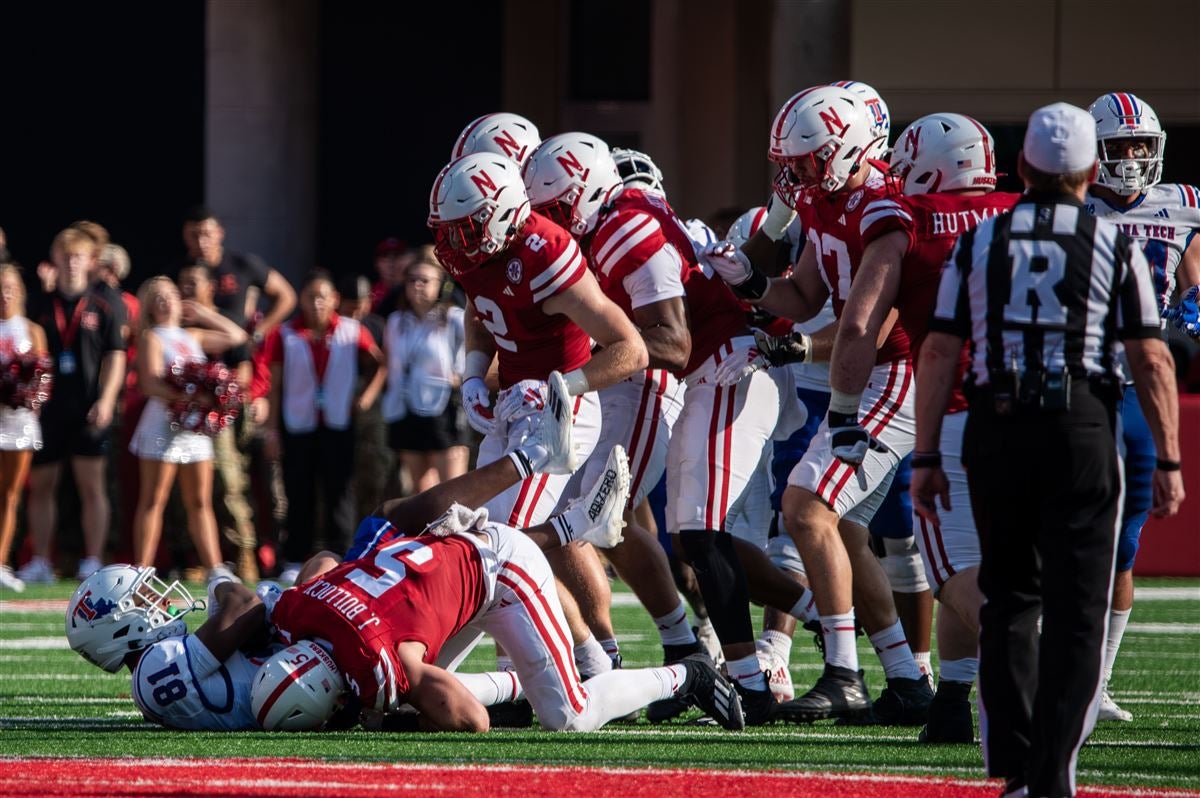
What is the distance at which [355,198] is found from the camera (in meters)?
19.9

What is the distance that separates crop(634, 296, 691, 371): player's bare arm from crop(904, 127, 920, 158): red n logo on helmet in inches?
36.1

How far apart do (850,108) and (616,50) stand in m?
14.3

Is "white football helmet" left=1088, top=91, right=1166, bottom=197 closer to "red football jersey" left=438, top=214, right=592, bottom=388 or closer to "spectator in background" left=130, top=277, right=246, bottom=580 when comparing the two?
"red football jersey" left=438, top=214, right=592, bottom=388

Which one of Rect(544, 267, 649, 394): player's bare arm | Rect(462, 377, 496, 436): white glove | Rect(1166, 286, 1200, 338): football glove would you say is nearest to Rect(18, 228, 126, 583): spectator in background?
Rect(462, 377, 496, 436): white glove

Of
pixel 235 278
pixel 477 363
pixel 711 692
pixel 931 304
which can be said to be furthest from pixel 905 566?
pixel 235 278

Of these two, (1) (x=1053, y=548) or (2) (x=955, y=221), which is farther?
(2) (x=955, y=221)

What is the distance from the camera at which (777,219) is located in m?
7.37

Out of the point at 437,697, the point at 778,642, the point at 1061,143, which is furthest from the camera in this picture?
the point at 778,642

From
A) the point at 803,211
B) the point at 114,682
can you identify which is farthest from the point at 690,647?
the point at 114,682

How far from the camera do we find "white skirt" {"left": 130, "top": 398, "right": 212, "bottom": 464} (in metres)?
11.7

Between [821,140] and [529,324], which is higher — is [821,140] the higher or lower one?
the higher one

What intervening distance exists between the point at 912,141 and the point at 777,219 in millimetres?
1188

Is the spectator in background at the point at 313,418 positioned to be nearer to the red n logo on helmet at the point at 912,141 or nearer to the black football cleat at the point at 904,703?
the black football cleat at the point at 904,703

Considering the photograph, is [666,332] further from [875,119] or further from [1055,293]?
[1055,293]
